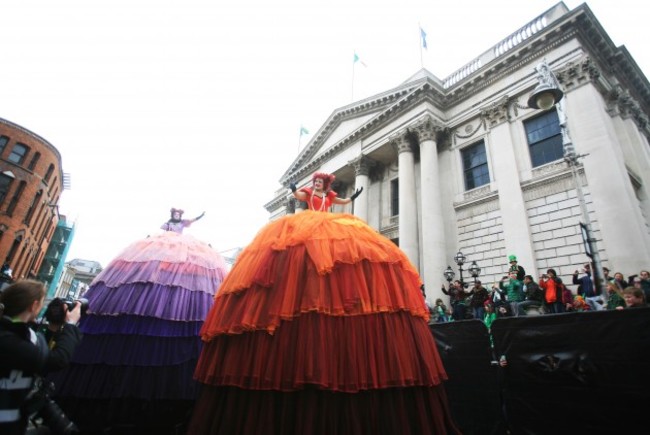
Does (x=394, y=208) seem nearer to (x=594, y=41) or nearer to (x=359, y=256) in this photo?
(x=594, y=41)

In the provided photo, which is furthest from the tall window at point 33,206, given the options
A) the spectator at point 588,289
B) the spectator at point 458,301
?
the spectator at point 588,289

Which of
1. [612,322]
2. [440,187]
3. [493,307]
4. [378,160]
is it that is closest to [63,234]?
[378,160]

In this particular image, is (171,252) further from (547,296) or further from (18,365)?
(547,296)

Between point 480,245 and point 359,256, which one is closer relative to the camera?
point 359,256

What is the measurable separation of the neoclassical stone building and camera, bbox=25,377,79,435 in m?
12.4

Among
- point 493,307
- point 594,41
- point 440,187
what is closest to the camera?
point 493,307

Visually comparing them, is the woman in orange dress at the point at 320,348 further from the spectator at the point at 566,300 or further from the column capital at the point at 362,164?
the column capital at the point at 362,164

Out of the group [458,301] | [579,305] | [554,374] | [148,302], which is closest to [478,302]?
[458,301]

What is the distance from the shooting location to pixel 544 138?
1320cm

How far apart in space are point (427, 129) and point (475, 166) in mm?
3047

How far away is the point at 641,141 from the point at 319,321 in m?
18.3

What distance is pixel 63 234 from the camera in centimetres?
3656

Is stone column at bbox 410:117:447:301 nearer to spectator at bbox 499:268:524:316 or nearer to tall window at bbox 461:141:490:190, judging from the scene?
tall window at bbox 461:141:490:190

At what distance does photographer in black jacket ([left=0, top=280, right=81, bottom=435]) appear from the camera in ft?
6.03
